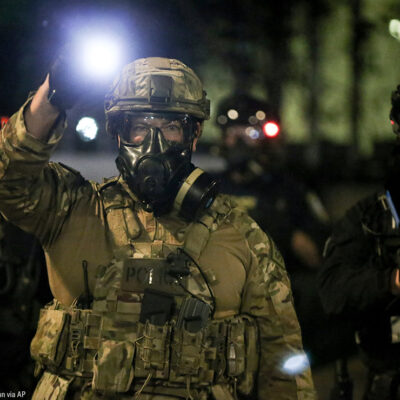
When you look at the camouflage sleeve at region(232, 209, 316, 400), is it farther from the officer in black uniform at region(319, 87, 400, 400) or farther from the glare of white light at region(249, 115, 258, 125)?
the glare of white light at region(249, 115, 258, 125)

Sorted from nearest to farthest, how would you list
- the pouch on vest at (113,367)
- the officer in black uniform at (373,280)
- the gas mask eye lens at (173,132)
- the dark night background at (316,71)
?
the pouch on vest at (113,367)
the gas mask eye lens at (173,132)
the officer in black uniform at (373,280)
the dark night background at (316,71)

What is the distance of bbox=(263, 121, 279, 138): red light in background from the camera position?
6.80m

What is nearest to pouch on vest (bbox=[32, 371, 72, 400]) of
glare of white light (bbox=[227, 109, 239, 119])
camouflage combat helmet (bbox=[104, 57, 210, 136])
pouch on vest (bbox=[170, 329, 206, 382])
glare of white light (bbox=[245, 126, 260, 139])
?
pouch on vest (bbox=[170, 329, 206, 382])

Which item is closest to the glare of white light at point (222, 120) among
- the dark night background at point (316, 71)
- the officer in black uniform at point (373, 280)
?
the dark night background at point (316, 71)

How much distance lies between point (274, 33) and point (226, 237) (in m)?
12.3

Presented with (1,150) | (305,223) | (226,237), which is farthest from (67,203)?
(305,223)

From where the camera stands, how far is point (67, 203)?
107 inches

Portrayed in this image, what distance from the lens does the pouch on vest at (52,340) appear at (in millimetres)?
2609

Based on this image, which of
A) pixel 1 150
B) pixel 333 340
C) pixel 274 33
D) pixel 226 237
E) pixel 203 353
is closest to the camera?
pixel 1 150

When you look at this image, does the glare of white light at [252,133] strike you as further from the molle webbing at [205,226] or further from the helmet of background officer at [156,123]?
the molle webbing at [205,226]

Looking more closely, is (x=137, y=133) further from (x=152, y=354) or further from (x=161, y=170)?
(x=152, y=354)

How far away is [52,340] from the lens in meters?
2.62

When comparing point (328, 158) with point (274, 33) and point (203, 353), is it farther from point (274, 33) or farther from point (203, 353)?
point (203, 353)

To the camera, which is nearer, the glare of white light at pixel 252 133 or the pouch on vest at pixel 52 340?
Answer: the pouch on vest at pixel 52 340
